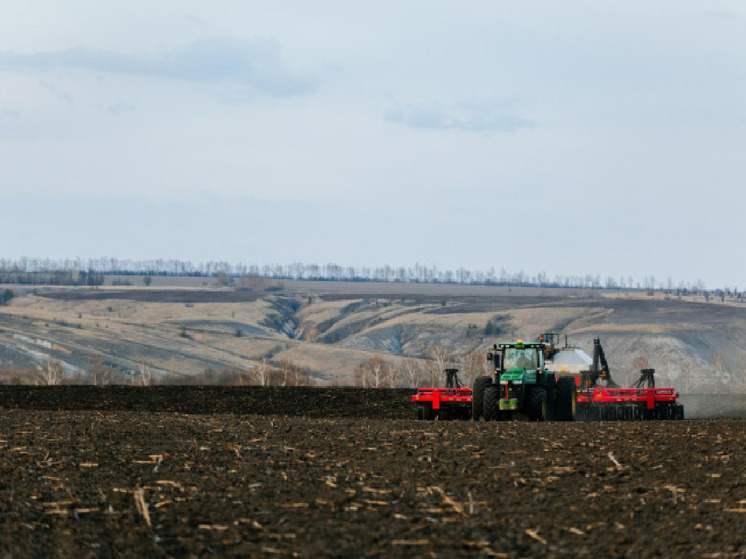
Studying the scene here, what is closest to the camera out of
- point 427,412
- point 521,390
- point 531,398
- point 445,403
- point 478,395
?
point 531,398

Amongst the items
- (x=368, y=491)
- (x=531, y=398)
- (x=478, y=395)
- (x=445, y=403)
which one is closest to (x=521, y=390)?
(x=531, y=398)

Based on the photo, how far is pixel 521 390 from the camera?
94.0 feet

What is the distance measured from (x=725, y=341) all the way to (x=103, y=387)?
13012 centimetres

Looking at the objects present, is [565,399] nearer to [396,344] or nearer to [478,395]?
[478,395]

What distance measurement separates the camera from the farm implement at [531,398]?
28625 millimetres

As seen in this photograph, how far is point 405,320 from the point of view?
7869 inches

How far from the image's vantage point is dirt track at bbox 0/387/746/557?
10.7 meters

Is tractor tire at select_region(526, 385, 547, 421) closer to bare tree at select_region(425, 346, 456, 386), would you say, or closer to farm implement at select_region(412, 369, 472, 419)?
farm implement at select_region(412, 369, 472, 419)

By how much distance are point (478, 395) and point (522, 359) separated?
75.5 inches

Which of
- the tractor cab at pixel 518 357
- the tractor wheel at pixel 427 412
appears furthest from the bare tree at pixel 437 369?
the tractor cab at pixel 518 357

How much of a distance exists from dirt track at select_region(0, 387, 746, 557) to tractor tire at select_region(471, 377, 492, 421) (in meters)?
5.76

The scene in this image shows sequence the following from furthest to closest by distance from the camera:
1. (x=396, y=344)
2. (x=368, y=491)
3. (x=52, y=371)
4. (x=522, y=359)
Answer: (x=396, y=344)
(x=52, y=371)
(x=522, y=359)
(x=368, y=491)

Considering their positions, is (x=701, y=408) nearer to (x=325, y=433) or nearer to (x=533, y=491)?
(x=325, y=433)

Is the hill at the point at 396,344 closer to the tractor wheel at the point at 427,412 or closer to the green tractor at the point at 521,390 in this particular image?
the tractor wheel at the point at 427,412
